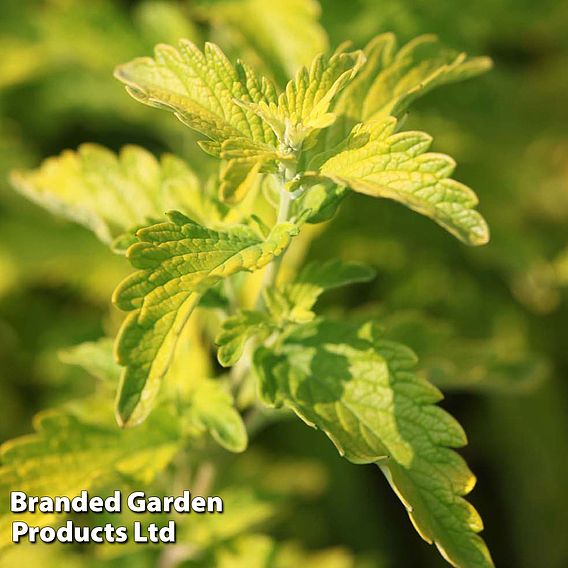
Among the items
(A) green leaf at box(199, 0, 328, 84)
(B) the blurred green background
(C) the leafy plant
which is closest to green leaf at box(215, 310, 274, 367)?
(C) the leafy plant

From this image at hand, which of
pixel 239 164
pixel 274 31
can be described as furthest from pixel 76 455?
pixel 274 31

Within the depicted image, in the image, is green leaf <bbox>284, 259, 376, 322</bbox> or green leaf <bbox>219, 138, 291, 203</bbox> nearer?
green leaf <bbox>219, 138, 291, 203</bbox>

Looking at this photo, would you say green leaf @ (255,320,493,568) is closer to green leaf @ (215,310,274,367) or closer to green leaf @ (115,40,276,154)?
green leaf @ (215,310,274,367)

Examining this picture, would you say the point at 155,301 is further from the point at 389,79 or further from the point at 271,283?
the point at 389,79

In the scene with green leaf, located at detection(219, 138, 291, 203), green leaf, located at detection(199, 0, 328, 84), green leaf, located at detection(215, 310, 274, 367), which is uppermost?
green leaf, located at detection(199, 0, 328, 84)

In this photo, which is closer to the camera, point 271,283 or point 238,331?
point 238,331

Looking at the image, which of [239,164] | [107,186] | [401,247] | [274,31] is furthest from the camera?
[401,247]

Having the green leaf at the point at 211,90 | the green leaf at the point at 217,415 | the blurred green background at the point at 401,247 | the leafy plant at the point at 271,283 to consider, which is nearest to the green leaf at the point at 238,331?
the leafy plant at the point at 271,283

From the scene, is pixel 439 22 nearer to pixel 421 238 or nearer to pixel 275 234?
pixel 421 238
